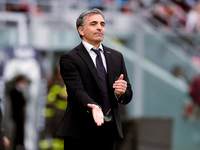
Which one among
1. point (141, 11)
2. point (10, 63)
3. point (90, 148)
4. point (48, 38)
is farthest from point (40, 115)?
point (90, 148)

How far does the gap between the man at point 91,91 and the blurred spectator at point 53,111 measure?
5.52 m

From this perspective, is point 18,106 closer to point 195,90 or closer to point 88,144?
point 195,90

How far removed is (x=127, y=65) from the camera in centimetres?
1212

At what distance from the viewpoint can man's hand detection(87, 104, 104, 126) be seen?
11.5 feet

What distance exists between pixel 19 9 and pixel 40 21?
673 millimetres

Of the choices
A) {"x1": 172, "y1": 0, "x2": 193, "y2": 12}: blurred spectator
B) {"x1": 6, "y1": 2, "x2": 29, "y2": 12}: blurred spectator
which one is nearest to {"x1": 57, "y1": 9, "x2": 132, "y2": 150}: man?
{"x1": 6, "y1": 2, "x2": 29, "y2": 12}: blurred spectator

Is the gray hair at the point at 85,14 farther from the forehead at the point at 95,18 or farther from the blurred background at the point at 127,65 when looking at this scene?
the blurred background at the point at 127,65

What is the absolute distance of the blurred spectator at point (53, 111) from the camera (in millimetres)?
9461

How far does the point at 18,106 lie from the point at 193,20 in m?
6.05

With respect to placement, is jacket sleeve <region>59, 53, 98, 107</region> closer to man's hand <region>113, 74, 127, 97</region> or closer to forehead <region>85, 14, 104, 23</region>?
man's hand <region>113, 74, 127, 97</region>

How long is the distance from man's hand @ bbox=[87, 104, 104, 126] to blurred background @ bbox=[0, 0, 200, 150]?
4382 millimetres

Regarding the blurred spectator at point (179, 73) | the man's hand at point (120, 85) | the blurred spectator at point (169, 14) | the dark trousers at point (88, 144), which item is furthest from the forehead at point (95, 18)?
the blurred spectator at point (169, 14)

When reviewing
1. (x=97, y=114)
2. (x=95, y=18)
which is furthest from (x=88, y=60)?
(x=97, y=114)

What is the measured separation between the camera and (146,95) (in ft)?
40.0
